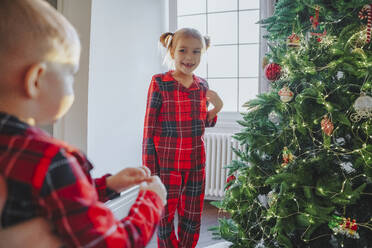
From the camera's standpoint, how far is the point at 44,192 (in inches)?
18.1

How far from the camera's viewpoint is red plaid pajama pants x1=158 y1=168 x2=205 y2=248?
1.68 meters

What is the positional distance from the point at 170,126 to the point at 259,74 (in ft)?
4.60

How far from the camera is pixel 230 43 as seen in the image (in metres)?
2.98

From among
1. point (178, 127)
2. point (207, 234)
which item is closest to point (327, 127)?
point (178, 127)

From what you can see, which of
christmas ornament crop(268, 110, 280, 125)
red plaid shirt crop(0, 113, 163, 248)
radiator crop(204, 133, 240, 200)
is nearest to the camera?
red plaid shirt crop(0, 113, 163, 248)

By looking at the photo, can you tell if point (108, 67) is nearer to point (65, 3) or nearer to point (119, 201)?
point (65, 3)

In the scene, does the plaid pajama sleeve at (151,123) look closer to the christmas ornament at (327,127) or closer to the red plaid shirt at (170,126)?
the red plaid shirt at (170,126)

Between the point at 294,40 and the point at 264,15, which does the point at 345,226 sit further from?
the point at 264,15

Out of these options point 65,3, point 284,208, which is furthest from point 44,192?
point 65,3

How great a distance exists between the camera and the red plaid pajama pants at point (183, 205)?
1.68 m

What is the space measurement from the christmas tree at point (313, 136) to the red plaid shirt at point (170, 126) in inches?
11.5

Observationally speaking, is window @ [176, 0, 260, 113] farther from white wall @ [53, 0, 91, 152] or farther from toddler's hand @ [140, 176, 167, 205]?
toddler's hand @ [140, 176, 167, 205]

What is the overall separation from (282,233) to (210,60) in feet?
6.72

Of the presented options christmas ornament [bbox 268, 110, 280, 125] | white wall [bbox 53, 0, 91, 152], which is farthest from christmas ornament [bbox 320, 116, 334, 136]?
white wall [bbox 53, 0, 91, 152]
